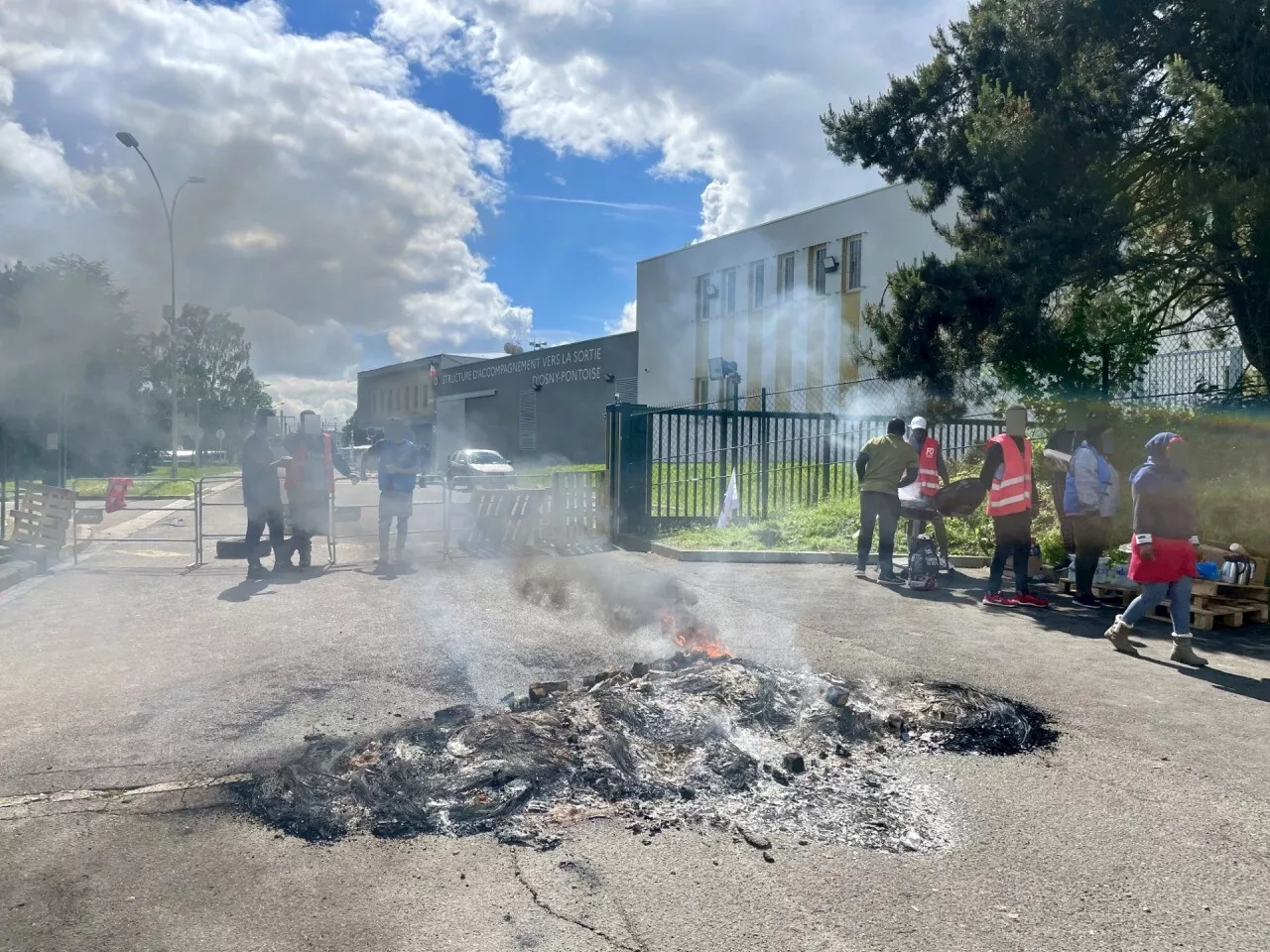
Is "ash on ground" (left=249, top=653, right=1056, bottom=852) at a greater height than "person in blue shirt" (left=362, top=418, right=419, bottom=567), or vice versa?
"person in blue shirt" (left=362, top=418, right=419, bottom=567)

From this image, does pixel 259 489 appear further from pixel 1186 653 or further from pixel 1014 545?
pixel 1186 653

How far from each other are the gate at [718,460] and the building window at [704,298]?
5.45 m

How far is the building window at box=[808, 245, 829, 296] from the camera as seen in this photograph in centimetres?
2256

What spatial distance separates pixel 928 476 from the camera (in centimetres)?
1012

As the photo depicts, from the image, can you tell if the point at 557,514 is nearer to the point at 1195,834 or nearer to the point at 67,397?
the point at 67,397

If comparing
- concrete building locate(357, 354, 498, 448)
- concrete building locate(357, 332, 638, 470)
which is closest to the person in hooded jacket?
concrete building locate(357, 332, 638, 470)

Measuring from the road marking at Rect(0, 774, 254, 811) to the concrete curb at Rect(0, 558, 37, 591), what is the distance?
681cm

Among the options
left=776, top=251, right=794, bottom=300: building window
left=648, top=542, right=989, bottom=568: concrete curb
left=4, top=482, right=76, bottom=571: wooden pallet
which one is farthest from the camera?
left=776, top=251, right=794, bottom=300: building window

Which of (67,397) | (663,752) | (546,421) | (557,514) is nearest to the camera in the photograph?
(663,752)

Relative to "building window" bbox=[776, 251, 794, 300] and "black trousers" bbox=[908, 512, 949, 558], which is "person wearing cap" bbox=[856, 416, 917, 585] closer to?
"black trousers" bbox=[908, 512, 949, 558]

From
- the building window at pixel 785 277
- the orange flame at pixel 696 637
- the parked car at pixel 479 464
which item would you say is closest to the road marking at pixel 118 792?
the orange flame at pixel 696 637

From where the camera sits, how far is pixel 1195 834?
12.1ft

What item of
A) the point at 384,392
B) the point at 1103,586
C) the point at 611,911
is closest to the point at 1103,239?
the point at 1103,586

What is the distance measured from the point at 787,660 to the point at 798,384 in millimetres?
13646
